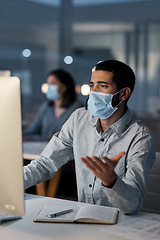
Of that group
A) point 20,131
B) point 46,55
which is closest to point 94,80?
point 20,131

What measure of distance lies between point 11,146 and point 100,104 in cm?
100

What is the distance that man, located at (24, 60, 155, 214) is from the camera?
2.07 metres

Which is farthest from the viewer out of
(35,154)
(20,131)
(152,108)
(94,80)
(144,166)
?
(152,108)

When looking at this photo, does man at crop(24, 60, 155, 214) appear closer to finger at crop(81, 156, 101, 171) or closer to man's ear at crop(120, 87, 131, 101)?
man's ear at crop(120, 87, 131, 101)

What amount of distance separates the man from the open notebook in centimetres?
24

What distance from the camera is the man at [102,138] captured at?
6.79ft

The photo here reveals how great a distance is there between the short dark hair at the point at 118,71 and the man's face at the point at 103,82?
0.07ft

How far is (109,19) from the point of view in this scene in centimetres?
718

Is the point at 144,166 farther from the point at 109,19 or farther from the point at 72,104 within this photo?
the point at 109,19

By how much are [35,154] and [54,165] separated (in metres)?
1.31

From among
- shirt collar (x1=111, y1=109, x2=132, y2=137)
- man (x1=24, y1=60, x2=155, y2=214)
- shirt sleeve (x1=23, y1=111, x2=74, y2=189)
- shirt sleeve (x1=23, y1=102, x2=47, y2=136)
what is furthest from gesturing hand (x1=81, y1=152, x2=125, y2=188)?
shirt sleeve (x1=23, y1=102, x2=47, y2=136)

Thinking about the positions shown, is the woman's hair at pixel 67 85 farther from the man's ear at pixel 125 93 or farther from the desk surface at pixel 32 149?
the man's ear at pixel 125 93

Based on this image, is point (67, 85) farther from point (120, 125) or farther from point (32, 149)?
point (120, 125)

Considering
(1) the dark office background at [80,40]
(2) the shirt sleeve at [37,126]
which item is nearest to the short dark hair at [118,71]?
(2) the shirt sleeve at [37,126]
